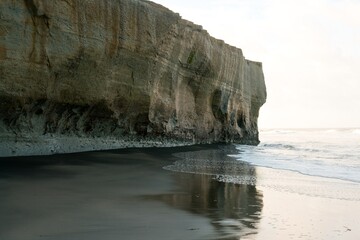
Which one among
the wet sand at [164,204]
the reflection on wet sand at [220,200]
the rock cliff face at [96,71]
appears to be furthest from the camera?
the rock cliff face at [96,71]

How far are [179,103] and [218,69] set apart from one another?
4144mm

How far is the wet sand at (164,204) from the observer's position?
4.42m

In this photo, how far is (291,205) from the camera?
6.24m

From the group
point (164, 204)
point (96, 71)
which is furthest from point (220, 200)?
point (96, 71)

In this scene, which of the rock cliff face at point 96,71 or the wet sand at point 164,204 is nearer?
the wet sand at point 164,204

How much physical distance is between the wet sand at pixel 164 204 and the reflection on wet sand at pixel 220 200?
12mm

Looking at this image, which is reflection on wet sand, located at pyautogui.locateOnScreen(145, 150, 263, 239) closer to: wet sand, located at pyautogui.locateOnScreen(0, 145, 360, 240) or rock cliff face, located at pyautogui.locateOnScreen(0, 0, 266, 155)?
wet sand, located at pyautogui.locateOnScreen(0, 145, 360, 240)

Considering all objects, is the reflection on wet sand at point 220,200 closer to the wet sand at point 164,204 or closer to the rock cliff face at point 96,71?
the wet sand at point 164,204

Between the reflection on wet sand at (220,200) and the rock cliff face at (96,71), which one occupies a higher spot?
the rock cliff face at (96,71)

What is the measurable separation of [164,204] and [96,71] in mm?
7386

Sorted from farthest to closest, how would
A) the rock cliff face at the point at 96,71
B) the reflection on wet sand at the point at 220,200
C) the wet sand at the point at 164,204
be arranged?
the rock cliff face at the point at 96,71 → the reflection on wet sand at the point at 220,200 → the wet sand at the point at 164,204

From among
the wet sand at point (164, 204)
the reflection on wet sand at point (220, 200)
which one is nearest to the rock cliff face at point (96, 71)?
the wet sand at point (164, 204)

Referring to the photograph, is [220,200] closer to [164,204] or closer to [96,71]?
[164,204]

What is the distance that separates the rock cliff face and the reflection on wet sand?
4229 millimetres
